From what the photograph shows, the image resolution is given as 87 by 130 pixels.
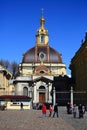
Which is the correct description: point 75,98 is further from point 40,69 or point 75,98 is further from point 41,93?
point 40,69

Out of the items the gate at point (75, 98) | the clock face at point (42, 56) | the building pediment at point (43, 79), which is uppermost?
the clock face at point (42, 56)

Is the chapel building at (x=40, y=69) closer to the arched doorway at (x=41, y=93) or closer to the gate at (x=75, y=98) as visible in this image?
the arched doorway at (x=41, y=93)

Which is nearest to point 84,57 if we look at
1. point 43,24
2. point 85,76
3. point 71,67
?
point 85,76

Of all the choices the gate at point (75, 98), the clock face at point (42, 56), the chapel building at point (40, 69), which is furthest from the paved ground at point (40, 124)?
the clock face at point (42, 56)

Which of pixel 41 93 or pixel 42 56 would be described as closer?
pixel 41 93

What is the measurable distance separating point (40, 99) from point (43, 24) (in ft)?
117

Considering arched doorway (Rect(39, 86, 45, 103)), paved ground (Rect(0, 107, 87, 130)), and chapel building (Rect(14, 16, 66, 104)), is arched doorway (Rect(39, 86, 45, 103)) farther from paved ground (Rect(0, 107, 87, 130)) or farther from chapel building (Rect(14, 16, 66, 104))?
paved ground (Rect(0, 107, 87, 130))

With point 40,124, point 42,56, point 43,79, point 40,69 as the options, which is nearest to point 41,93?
point 43,79

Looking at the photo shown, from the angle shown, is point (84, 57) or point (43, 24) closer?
point (84, 57)

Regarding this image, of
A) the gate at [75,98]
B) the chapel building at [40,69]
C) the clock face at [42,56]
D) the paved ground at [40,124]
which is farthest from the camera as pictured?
the clock face at [42,56]

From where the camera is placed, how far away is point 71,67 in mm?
90500

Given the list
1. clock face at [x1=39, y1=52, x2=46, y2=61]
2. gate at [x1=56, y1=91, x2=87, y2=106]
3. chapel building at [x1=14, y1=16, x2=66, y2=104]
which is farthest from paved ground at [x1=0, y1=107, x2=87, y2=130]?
clock face at [x1=39, y1=52, x2=46, y2=61]

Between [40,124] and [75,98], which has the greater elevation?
[75,98]

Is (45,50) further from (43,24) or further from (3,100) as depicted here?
(3,100)
